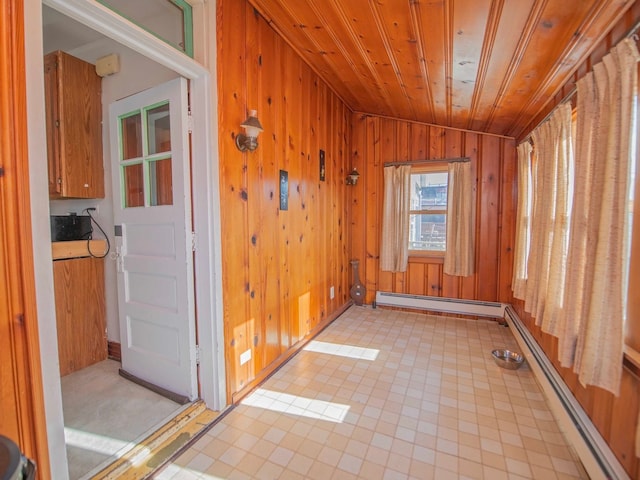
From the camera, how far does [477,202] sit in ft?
11.7

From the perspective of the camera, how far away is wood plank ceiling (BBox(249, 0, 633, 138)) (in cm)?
140

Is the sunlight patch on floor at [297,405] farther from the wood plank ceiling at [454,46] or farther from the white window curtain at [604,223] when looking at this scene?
the wood plank ceiling at [454,46]

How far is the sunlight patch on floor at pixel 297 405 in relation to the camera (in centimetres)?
185

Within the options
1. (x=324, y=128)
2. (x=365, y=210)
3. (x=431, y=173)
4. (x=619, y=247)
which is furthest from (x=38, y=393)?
(x=431, y=173)

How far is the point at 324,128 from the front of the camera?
10.7 ft

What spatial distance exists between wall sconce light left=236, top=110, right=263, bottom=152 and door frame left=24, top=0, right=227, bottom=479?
20 cm

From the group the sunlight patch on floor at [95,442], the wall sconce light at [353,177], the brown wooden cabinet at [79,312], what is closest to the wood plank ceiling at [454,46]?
the wall sconce light at [353,177]

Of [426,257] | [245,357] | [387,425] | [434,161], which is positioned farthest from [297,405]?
[434,161]

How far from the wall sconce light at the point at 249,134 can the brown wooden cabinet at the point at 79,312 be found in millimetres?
1727

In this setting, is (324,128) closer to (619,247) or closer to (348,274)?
(348,274)

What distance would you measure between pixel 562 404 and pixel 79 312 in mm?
3470

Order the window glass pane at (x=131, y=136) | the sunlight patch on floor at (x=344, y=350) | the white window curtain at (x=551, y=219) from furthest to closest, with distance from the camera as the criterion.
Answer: the sunlight patch on floor at (x=344, y=350) < the window glass pane at (x=131, y=136) < the white window curtain at (x=551, y=219)

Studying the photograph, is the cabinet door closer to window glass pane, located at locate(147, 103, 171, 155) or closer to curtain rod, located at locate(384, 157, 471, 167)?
window glass pane, located at locate(147, 103, 171, 155)

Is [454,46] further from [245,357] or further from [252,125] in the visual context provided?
[245,357]
